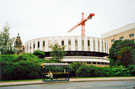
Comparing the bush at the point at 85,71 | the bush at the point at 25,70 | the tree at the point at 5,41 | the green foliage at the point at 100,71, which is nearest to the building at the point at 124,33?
the green foliage at the point at 100,71

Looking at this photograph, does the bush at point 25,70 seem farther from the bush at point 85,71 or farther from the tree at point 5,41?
the tree at point 5,41

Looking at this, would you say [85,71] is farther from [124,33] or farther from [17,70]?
[124,33]

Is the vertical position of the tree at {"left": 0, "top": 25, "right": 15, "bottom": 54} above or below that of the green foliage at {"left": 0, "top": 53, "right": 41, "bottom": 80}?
above

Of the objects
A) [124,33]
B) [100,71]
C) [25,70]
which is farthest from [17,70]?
[124,33]

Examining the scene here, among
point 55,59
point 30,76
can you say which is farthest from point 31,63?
point 55,59

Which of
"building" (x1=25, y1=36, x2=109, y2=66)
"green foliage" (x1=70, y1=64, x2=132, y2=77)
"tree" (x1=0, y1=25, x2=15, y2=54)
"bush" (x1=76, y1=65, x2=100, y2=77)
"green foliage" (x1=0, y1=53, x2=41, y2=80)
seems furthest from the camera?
"building" (x1=25, y1=36, x2=109, y2=66)

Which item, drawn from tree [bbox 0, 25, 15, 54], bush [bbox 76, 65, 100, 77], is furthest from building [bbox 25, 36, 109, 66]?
bush [bbox 76, 65, 100, 77]

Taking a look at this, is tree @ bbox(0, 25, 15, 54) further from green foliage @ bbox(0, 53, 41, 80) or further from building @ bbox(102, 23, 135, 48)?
building @ bbox(102, 23, 135, 48)

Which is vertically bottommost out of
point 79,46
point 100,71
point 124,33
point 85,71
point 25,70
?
point 100,71

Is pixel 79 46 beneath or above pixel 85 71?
above

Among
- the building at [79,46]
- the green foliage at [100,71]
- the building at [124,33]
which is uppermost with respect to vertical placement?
the building at [124,33]

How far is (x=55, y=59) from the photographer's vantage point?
42.7m

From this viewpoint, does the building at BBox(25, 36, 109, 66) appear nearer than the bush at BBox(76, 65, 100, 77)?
No

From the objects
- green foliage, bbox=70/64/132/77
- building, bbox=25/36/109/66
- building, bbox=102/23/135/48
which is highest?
building, bbox=102/23/135/48
